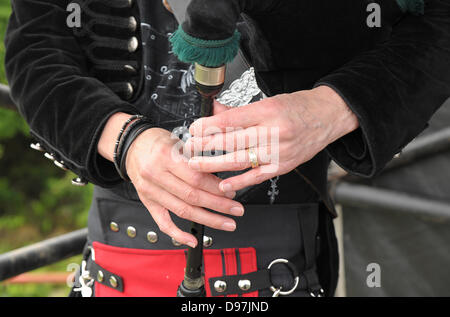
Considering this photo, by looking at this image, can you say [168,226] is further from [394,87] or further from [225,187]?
[394,87]

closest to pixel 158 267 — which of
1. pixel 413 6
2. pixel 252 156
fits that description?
pixel 252 156

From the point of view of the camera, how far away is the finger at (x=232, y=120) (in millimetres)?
784

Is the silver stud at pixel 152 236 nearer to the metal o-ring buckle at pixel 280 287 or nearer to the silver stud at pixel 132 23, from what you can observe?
the metal o-ring buckle at pixel 280 287

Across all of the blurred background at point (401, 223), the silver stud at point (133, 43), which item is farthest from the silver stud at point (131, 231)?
the blurred background at point (401, 223)

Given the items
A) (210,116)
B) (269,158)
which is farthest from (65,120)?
(269,158)

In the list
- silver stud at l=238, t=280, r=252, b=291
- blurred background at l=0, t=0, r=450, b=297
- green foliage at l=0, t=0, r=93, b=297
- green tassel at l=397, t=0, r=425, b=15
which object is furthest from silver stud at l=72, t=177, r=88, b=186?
green foliage at l=0, t=0, r=93, b=297

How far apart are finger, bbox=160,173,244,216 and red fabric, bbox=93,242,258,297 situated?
0.74ft

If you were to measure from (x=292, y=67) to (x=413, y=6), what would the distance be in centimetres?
25

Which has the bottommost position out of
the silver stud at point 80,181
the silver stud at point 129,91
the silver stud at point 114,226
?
the silver stud at point 114,226

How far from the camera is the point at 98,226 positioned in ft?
3.73

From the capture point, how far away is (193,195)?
0.84m

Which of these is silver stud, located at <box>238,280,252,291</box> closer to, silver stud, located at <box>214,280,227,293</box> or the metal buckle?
silver stud, located at <box>214,280,227,293</box>

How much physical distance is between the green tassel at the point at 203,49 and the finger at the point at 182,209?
23cm

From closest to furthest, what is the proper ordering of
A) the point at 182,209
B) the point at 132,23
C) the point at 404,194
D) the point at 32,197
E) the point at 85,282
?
the point at 182,209, the point at 132,23, the point at 85,282, the point at 404,194, the point at 32,197
